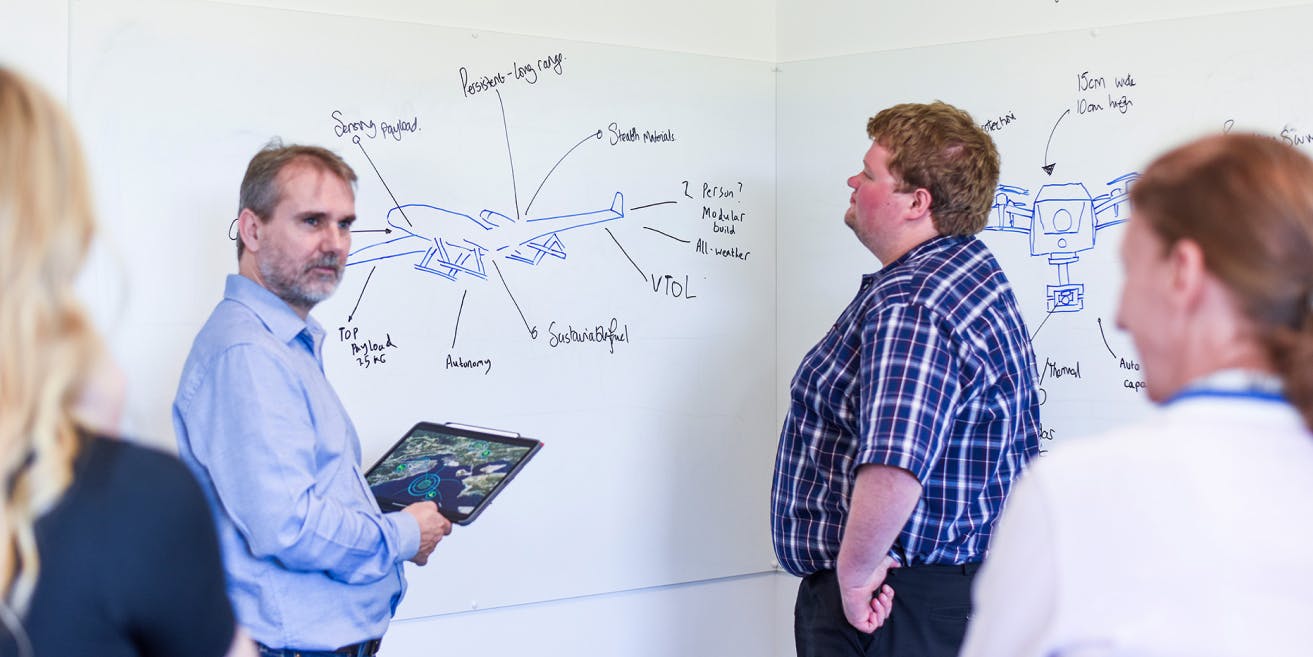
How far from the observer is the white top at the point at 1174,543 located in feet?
3.24

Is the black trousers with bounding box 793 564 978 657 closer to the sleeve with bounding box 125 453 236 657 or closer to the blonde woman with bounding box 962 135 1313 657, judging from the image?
the blonde woman with bounding box 962 135 1313 657

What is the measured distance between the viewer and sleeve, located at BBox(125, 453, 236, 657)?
0.96 metres

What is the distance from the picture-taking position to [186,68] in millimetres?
2619

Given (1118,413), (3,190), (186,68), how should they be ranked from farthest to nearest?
(1118,413) → (186,68) → (3,190)

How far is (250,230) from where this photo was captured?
7.25ft

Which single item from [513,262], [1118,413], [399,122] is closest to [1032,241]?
[1118,413]

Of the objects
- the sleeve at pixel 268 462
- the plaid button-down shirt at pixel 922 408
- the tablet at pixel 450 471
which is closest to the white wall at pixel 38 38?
the sleeve at pixel 268 462

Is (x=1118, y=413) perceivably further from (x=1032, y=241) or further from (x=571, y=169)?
(x=571, y=169)

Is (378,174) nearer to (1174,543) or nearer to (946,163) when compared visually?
(946,163)

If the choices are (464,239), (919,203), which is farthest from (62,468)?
(464,239)

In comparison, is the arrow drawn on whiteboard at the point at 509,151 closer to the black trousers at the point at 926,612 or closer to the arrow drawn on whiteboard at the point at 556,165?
the arrow drawn on whiteboard at the point at 556,165

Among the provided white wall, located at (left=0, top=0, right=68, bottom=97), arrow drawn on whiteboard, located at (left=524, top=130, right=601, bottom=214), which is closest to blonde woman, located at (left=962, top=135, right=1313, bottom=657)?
arrow drawn on whiteboard, located at (left=524, top=130, right=601, bottom=214)

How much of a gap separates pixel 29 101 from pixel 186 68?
1.80 m

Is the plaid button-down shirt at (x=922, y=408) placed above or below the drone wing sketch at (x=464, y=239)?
below
